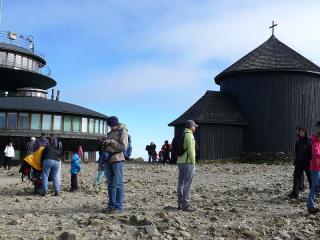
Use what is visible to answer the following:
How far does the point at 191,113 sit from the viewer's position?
34219 millimetres

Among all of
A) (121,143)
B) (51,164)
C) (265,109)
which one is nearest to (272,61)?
(265,109)

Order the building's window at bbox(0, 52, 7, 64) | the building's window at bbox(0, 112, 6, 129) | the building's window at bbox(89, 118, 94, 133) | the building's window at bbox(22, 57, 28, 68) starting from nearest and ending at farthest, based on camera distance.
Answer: the building's window at bbox(0, 112, 6, 129), the building's window at bbox(89, 118, 94, 133), the building's window at bbox(0, 52, 7, 64), the building's window at bbox(22, 57, 28, 68)

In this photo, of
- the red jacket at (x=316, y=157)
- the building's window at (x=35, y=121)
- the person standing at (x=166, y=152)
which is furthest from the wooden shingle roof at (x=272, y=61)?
the red jacket at (x=316, y=157)

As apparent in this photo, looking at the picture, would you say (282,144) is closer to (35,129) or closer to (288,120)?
(288,120)

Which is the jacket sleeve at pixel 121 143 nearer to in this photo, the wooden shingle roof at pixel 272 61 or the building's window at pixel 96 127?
the wooden shingle roof at pixel 272 61

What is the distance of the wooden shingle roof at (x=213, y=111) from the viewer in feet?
108

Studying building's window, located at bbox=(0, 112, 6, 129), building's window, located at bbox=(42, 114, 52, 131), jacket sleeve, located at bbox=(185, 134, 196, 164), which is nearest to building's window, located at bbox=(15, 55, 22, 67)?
building's window, located at bbox=(0, 112, 6, 129)

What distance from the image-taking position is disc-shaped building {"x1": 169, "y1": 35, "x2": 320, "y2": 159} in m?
33.3

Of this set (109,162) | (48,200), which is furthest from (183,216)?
(48,200)

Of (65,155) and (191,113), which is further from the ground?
(191,113)

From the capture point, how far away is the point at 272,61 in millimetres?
34312

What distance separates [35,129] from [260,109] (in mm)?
A: 17200

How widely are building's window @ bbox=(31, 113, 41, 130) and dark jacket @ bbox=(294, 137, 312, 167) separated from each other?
28.2 m

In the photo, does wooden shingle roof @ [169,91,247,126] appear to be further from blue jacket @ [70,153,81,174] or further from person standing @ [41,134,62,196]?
person standing @ [41,134,62,196]
